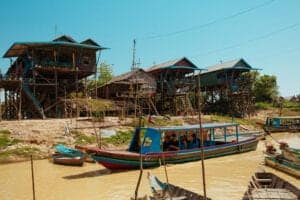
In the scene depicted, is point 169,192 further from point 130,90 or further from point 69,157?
point 130,90

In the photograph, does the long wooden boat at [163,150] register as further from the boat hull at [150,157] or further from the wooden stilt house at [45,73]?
the wooden stilt house at [45,73]

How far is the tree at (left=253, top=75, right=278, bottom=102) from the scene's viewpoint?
157ft

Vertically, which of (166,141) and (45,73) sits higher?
(45,73)

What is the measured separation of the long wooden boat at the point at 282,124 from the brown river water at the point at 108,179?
1410 centimetres

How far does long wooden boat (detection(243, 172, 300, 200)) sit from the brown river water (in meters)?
1.37

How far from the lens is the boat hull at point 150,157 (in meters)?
14.5

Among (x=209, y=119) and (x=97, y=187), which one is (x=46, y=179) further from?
(x=209, y=119)

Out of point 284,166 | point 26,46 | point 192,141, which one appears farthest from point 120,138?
point 26,46

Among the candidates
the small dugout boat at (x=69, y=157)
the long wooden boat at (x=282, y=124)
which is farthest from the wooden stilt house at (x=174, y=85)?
the small dugout boat at (x=69, y=157)

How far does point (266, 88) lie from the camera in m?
48.1

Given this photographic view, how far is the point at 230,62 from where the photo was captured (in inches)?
1549

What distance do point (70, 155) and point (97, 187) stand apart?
4.88 metres

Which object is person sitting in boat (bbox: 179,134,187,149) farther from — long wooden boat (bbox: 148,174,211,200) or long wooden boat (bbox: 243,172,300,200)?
long wooden boat (bbox: 148,174,211,200)

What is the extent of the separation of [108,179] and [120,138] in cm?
871
